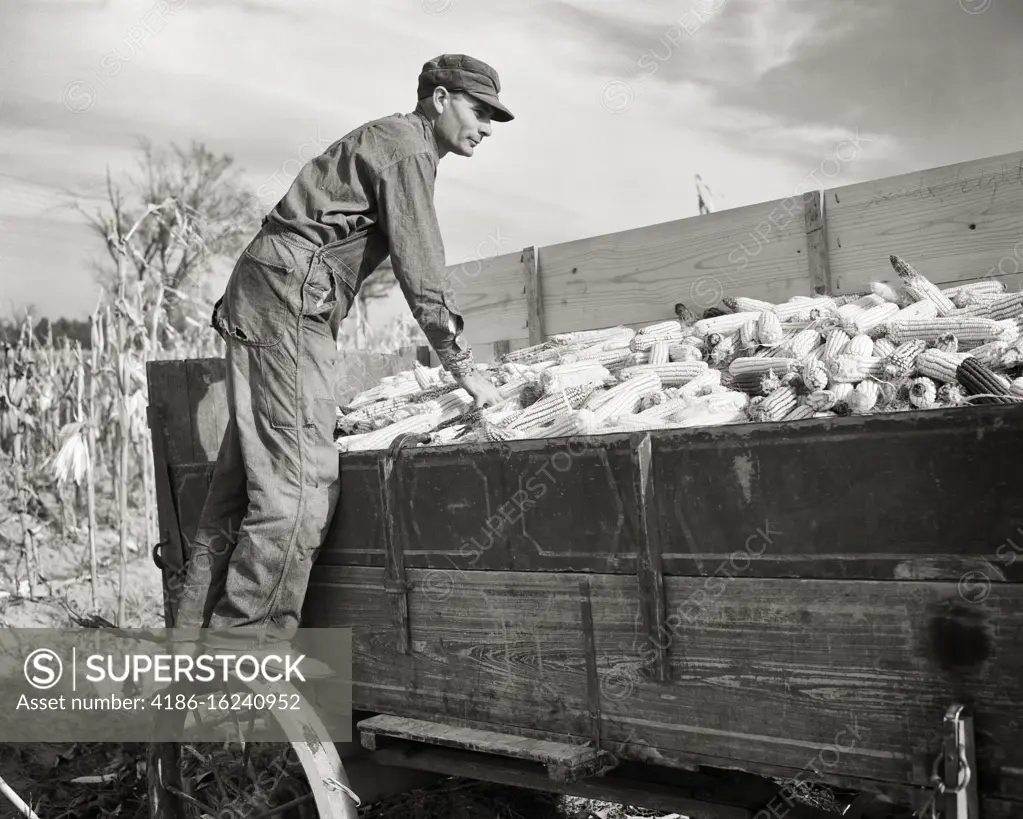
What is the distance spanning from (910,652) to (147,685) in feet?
9.07

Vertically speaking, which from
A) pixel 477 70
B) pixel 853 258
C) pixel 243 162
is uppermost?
pixel 243 162

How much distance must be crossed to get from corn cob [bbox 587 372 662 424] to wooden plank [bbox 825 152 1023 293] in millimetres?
1497

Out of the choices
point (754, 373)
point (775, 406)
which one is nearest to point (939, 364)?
point (775, 406)

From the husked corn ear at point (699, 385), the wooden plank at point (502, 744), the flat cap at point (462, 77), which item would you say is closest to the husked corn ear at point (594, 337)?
the husked corn ear at point (699, 385)

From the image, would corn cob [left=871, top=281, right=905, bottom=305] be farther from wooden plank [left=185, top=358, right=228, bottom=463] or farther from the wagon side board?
wooden plank [left=185, top=358, right=228, bottom=463]

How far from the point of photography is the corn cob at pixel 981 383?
247 cm

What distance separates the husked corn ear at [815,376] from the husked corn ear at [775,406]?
0.06m

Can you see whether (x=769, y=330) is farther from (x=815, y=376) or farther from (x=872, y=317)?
(x=815, y=376)

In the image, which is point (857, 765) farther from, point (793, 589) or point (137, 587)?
point (137, 587)

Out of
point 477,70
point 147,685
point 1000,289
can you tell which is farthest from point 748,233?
point 147,685

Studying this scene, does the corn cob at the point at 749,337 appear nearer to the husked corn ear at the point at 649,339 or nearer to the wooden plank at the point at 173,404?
the husked corn ear at the point at 649,339

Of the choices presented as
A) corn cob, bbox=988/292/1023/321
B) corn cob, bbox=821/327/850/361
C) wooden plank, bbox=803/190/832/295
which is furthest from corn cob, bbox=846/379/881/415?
wooden plank, bbox=803/190/832/295

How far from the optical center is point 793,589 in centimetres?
190

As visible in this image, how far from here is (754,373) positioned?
3137mm
